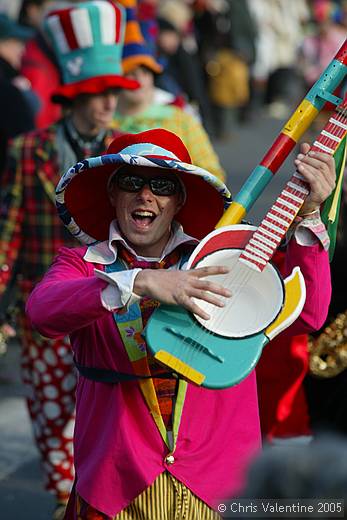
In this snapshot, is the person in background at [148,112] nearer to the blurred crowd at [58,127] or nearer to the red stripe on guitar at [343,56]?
the blurred crowd at [58,127]

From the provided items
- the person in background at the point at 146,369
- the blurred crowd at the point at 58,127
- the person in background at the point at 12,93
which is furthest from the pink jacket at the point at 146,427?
the person in background at the point at 12,93

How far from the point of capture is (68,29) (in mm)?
6117

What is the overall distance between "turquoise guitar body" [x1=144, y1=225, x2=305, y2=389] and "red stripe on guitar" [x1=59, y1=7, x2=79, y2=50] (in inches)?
122

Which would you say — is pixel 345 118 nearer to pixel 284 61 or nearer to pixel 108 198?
pixel 108 198

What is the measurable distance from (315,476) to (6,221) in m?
3.93

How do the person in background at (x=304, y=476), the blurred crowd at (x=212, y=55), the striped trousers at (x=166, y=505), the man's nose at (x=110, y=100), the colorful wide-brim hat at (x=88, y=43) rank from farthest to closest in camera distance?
the blurred crowd at (x=212, y=55) < the colorful wide-brim hat at (x=88, y=43) < the man's nose at (x=110, y=100) < the striped trousers at (x=166, y=505) < the person in background at (x=304, y=476)

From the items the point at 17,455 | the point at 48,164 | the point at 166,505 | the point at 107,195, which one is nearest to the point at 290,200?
the point at 107,195

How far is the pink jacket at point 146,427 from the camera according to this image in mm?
3375

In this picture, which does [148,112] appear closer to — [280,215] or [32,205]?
[32,205]

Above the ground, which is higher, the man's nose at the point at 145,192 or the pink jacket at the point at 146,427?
the man's nose at the point at 145,192

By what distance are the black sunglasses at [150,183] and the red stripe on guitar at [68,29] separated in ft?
8.77

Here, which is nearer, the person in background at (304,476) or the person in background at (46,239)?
the person in background at (304,476)

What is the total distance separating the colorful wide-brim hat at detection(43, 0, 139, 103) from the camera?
589 cm

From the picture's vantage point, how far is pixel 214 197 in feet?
11.8
